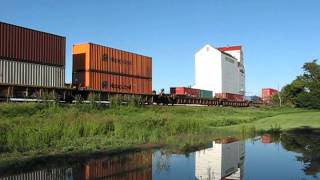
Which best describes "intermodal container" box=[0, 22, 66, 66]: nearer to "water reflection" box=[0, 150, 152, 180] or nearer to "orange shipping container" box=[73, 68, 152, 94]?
"orange shipping container" box=[73, 68, 152, 94]

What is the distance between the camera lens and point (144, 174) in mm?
11461

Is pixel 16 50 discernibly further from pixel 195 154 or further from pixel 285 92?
pixel 285 92

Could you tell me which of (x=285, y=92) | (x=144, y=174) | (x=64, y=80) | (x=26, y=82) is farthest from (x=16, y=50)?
(x=285, y=92)

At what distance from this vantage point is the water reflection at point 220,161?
38.8ft

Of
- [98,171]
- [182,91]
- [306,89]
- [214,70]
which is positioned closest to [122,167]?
[98,171]

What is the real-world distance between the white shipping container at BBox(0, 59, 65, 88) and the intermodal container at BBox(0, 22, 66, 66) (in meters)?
0.38

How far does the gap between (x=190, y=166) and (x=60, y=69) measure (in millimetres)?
23846

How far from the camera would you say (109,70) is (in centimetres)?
4038

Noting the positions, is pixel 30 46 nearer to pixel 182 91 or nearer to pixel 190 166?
pixel 190 166

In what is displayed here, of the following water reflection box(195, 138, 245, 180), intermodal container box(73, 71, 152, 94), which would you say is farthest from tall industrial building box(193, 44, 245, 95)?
water reflection box(195, 138, 245, 180)

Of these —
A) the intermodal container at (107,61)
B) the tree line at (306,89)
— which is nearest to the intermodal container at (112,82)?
the intermodal container at (107,61)

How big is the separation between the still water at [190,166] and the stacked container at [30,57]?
17944 mm

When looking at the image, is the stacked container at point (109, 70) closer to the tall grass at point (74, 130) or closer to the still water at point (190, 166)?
the tall grass at point (74, 130)

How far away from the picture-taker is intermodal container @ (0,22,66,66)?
98.8 ft
